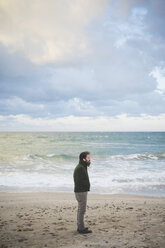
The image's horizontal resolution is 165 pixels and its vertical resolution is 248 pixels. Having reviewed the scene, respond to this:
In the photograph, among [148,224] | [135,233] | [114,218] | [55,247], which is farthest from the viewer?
[114,218]

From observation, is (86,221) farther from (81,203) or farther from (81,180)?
(81,180)

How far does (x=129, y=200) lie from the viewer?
8.44 meters

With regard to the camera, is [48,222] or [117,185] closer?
[48,222]

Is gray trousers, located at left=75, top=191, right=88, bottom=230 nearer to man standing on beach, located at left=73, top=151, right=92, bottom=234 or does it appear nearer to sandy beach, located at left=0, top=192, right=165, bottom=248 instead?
man standing on beach, located at left=73, top=151, right=92, bottom=234

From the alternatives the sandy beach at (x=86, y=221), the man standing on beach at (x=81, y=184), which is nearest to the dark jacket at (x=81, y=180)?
the man standing on beach at (x=81, y=184)

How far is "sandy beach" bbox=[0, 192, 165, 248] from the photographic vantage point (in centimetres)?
468

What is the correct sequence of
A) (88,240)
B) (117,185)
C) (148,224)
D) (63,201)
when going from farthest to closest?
(117,185)
(63,201)
(148,224)
(88,240)

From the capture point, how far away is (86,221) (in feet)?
19.7

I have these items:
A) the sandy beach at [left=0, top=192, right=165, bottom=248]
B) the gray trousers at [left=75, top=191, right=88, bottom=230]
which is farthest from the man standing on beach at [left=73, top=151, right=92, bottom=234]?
the sandy beach at [left=0, top=192, right=165, bottom=248]

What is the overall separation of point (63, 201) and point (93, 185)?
3615 mm

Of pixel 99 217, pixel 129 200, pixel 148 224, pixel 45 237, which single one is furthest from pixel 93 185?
pixel 45 237

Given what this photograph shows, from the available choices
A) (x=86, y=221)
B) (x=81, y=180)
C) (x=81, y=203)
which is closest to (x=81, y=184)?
(x=81, y=180)

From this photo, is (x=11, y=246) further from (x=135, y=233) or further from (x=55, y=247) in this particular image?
(x=135, y=233)

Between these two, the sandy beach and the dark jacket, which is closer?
the sandy beach
